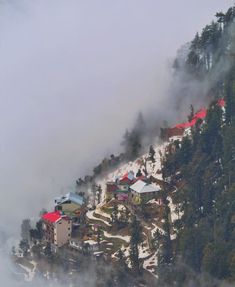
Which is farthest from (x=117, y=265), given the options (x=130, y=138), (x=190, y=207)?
(x=130, y=138)

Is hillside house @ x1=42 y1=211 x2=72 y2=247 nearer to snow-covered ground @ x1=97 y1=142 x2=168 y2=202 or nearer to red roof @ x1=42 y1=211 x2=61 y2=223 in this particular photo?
red roof @ x1=42 y1=211 x2=61 y2=223

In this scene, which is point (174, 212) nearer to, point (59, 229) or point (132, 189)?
point (132, 189)

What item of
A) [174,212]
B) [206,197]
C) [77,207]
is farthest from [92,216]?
[206,197]

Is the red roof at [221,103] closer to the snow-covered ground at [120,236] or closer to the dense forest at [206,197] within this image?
the dense forest at [206,197]

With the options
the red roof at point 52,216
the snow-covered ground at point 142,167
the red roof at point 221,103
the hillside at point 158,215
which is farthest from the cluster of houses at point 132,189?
the red roof at point 221,103

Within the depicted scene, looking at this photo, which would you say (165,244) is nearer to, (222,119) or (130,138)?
(222,119)

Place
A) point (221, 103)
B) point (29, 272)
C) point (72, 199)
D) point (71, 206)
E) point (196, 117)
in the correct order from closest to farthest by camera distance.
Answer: point (29, 272), point (71, 206), point (72, 199), point (221, 103), point (196, 117)

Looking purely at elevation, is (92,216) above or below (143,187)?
below
